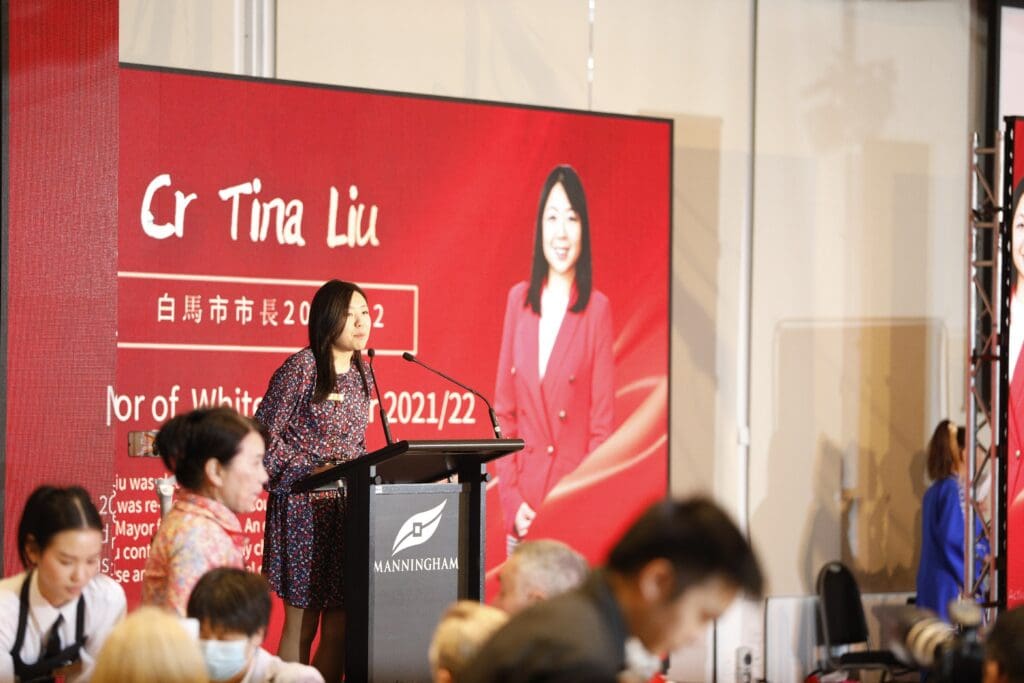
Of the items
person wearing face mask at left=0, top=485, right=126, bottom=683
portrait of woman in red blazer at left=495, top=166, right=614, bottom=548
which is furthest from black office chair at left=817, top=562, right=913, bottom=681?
person wearing face mask at left=0, top=485, right=126, bottom=683

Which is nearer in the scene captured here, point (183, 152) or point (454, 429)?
point (183, 152)

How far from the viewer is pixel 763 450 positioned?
7.38 metres

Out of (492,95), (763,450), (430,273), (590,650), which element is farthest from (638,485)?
(590,650)

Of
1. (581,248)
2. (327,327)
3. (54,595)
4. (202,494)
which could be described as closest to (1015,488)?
(581,248)

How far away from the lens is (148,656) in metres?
2.46

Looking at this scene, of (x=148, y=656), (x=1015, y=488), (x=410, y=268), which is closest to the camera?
(x=148, y=656)

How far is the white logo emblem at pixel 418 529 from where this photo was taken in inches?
166

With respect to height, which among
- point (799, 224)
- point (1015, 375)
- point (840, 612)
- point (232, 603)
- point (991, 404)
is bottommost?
point (840, 612)

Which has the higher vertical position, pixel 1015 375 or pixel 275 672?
pixel 1015 375

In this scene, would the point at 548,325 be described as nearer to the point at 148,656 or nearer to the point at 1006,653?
the point at 1006,653

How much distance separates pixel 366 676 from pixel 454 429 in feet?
7.71

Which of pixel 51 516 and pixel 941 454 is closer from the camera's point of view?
pixel 51 516

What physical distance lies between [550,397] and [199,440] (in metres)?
3.42

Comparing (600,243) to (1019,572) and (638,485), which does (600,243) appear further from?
(1019,572)
